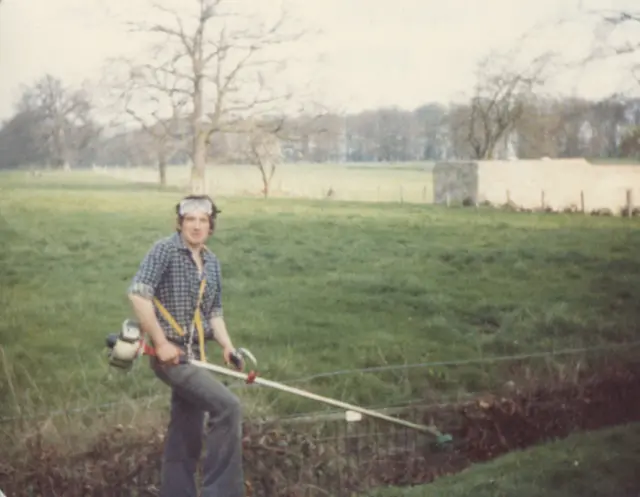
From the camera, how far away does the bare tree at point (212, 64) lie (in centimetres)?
272

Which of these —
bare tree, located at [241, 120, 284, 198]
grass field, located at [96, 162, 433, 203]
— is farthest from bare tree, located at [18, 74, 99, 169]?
bare tree, located at [241, 120, 284, 198]

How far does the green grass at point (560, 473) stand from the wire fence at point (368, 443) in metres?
0.05

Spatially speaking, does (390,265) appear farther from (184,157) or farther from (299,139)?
(184,157)

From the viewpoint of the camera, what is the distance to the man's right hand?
250 centimetres

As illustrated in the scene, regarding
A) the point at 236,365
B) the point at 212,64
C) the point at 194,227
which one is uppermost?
the point at 212,64

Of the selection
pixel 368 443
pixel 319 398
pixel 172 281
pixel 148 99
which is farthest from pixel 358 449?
pixel 148 99

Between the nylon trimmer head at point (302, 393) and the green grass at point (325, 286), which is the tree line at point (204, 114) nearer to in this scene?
the green grass at point (325, 286)

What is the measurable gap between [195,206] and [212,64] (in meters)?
0.45

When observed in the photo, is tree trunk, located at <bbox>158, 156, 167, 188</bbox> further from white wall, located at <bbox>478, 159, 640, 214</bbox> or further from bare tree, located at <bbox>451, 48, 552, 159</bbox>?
white wall, located at <bbox>478, 159, 640, 214</bbox>

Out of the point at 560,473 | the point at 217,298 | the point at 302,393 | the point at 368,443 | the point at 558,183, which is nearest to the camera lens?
the point at 217,298

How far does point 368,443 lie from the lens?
293 cm

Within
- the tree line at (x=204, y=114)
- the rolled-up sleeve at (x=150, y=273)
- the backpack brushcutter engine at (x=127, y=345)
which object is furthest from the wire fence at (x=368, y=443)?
the tree line at (x=204, y=114)

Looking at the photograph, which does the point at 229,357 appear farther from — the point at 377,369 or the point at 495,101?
the point at 495,101

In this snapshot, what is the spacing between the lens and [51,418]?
2.61 meters
